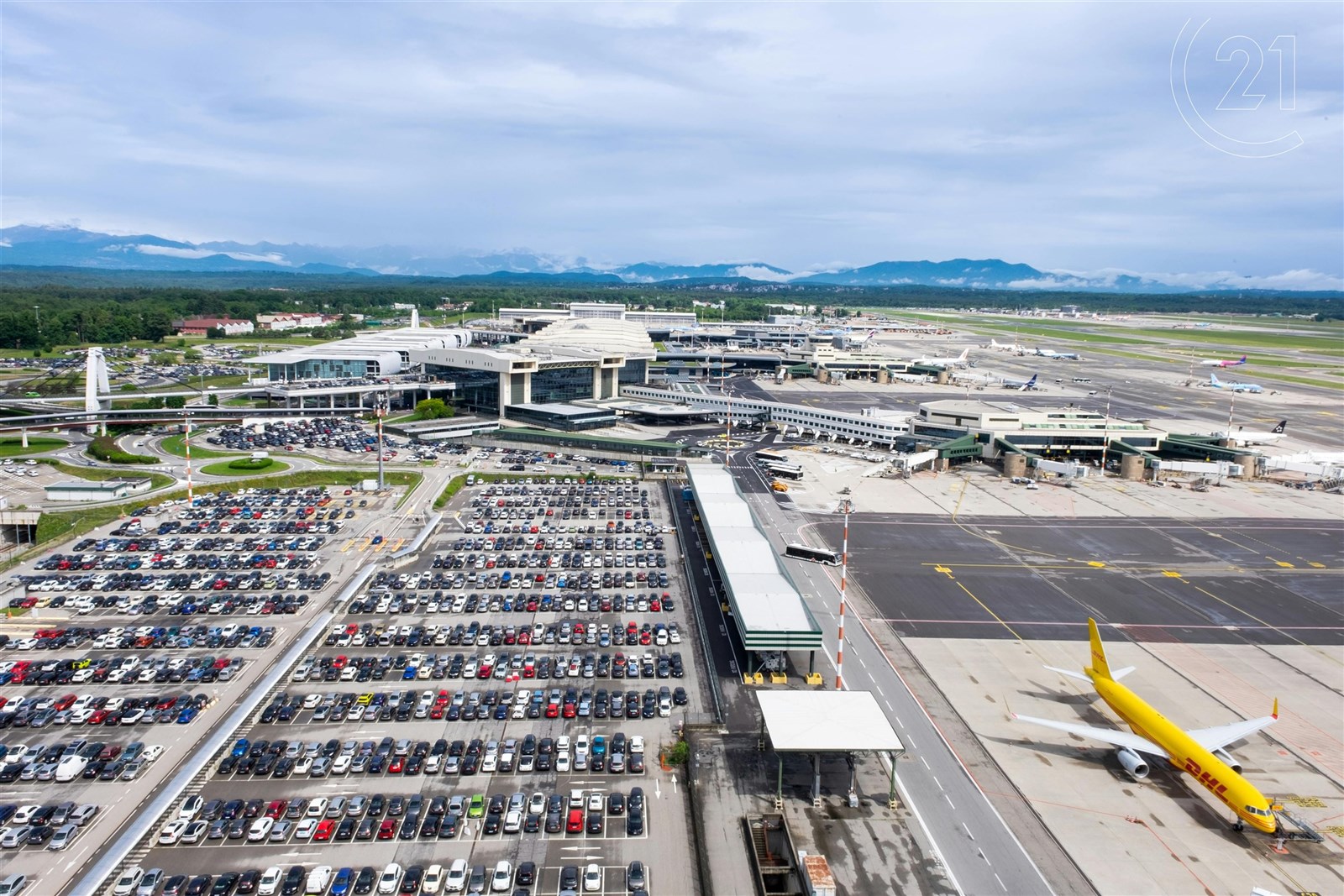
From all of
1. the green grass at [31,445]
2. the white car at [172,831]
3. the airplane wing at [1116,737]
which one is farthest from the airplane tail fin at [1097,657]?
the green grass at [31,445]

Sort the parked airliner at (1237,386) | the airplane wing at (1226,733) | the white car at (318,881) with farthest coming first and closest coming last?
the parked airliner at (1237,386) < the airplane wing at (1226,733) < the white car at (318,881)

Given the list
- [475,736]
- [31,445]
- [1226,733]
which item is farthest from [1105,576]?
[31,445]

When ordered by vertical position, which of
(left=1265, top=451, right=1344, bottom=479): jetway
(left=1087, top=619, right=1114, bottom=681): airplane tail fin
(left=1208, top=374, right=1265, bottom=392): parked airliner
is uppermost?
(left=1208, top=374, right=1265, bottom=392): parked airliner

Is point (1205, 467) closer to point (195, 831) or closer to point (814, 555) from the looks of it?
point (814, 555)

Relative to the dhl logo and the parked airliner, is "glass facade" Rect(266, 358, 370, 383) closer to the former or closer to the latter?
the dhl logo

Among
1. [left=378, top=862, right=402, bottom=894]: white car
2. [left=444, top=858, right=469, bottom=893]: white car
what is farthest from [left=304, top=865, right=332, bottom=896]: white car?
[left=444, top=858, right=469, bottom=893]: white car

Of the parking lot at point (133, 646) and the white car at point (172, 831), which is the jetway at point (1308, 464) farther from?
the white car at point (172, 831)
